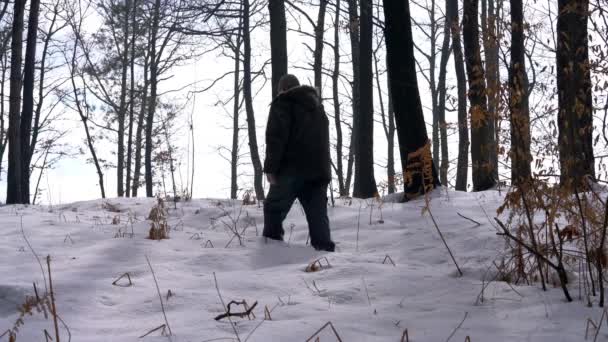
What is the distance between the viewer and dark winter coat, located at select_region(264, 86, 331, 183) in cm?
510

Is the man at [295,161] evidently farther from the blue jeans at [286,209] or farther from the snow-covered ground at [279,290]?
the snow-covered ground at [279,290]

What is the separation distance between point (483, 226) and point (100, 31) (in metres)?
22.4

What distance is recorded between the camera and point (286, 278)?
3416mm

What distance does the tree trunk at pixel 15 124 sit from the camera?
13141 millimetres

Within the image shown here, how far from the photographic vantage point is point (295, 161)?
16.9ft

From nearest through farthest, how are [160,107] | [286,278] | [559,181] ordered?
1. [559,181]
2. [286,278]
3. [160,107]

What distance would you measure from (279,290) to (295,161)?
7.03 ft

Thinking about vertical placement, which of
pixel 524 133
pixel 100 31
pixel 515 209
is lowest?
pixel 515 209

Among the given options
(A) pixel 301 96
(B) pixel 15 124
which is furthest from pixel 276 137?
(B) pixel 15 124

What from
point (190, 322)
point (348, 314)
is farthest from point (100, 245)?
point (348, 314)

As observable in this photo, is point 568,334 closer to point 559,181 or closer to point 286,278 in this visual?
point 559,181

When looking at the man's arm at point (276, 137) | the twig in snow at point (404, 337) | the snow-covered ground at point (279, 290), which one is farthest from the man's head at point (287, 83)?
the twig in snow at point (404, 337)

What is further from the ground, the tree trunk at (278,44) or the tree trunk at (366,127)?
the tree trunk at (278,44)

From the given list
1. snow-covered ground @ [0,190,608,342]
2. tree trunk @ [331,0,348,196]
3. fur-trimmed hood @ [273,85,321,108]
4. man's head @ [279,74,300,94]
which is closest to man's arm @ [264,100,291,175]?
fur-trimmed hood @ [273,85,321,108]
